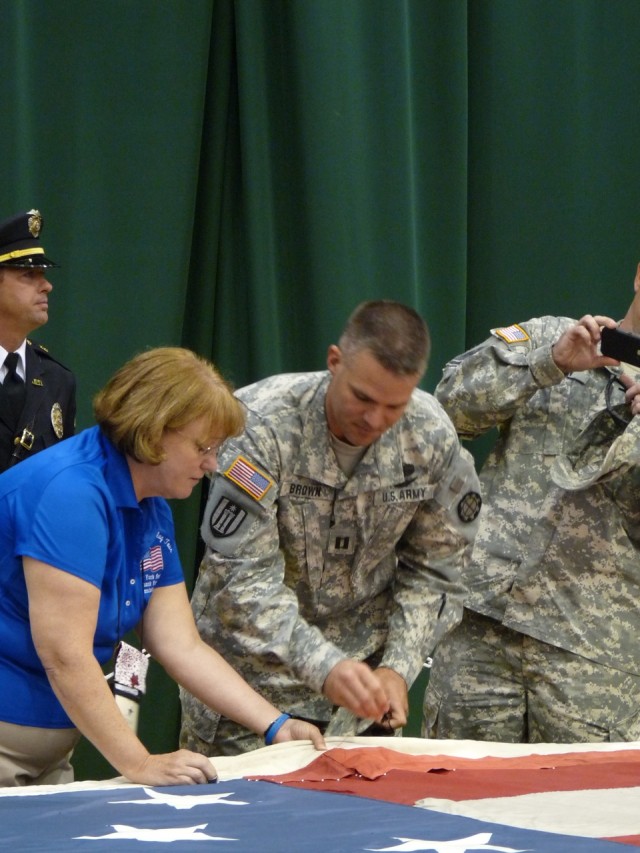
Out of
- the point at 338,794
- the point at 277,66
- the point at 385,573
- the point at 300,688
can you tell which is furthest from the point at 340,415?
the point at 277,66

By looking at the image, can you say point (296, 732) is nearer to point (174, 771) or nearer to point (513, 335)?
point (174, 771)

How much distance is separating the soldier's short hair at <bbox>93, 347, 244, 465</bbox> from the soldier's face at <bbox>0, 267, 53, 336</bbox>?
43.4 inches

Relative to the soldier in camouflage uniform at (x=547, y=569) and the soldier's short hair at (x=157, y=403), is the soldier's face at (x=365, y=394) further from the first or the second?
the soldier in camouflage uniform at (x=547, y=569)

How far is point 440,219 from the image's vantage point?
401 centimetres

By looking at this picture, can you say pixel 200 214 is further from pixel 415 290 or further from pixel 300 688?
pixel 300 688

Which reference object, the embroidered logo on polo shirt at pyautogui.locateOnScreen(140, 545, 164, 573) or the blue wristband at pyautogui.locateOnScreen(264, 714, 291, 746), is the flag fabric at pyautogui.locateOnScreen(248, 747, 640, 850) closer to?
the blue wristband at pyautogui.locateOnScreen(264, 714, 291, 746)

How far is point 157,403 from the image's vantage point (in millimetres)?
1893

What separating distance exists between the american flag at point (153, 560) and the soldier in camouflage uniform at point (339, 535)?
0.20 metres

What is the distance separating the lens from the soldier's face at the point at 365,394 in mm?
2156

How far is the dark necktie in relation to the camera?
296 cm

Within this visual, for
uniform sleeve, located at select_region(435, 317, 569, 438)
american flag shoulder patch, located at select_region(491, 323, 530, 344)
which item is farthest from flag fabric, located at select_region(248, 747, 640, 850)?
american flag shoulder patch, located at select_region(491, 323, 530, 344)

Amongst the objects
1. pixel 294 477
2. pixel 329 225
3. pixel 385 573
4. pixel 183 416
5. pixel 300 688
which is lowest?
pixel 300 688

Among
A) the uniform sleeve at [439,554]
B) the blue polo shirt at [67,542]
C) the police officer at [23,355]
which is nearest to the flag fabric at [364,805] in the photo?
the blue polo shirt at [67,542]

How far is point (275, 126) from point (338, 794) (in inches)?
90.7
